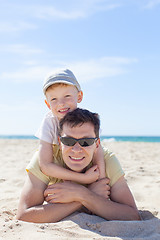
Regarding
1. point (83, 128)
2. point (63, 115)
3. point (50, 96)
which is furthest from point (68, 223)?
point (50, 96)

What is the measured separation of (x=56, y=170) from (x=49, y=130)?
537 millimetres

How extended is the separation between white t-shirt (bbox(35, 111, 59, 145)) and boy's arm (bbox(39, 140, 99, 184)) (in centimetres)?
7

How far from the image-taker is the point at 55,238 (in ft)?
8.09

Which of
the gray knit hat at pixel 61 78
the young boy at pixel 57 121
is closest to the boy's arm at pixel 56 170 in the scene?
the young boy at pixel 57 121

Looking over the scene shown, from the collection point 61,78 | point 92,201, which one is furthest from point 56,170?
point 61,78

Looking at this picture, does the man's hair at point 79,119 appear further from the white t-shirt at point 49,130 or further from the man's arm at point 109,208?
the man's arm at point 109,208

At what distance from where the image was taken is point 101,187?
330 cm

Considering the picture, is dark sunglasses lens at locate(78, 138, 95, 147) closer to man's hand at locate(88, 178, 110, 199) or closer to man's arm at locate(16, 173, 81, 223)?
man's hand at locate(88, 178, 110, 199)

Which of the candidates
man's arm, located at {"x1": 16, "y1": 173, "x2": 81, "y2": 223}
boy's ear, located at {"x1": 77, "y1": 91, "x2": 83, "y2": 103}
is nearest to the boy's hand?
man's arm, located at {"x1": 16, "y1": 173, "x2": 81, "y2": 223}

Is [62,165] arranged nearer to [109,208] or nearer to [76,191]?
[76,191]

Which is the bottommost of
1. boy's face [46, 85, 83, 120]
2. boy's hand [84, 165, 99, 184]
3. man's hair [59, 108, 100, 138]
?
boy's hand [84, 165, 99, 184]

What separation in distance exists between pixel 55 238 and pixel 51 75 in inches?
75.7

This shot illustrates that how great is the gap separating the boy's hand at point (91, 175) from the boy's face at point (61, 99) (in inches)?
29.0

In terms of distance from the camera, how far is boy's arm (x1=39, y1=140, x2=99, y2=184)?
3.21 m
